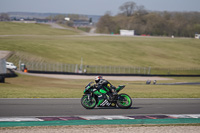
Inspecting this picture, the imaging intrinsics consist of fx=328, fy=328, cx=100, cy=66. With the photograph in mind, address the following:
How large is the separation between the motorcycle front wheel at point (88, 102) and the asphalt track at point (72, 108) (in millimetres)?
206

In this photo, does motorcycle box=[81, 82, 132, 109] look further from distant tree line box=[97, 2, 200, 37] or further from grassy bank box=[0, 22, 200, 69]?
distant tree line box=[97, 2, 200, 37]

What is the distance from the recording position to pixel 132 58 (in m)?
88.1

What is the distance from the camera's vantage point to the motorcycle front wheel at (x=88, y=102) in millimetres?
14367

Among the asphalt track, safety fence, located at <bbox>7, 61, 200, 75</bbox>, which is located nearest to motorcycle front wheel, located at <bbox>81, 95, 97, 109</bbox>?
the asphalt track

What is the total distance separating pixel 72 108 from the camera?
14672mm

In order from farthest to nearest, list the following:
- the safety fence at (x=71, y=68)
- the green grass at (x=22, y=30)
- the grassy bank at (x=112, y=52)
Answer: the green grass at (x=22, y=30) → the grassy bank at (x=112, y=52) → the safety fence at (x=71, y=68)

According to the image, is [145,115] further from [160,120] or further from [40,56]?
[40,56]

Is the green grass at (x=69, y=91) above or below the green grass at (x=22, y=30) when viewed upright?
below

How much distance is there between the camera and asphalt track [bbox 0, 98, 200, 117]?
44.2ft

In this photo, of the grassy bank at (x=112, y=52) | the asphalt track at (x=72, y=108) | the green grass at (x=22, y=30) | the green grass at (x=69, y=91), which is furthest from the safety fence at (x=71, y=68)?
the green grass at (x=22, y=30)

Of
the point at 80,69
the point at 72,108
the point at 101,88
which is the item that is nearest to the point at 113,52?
the point at 80,69

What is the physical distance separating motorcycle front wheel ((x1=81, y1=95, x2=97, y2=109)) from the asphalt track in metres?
0.21

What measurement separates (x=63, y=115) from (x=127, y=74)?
44.2 metres

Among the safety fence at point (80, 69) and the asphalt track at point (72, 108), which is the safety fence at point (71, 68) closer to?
the safety fence at point (80, 69)
